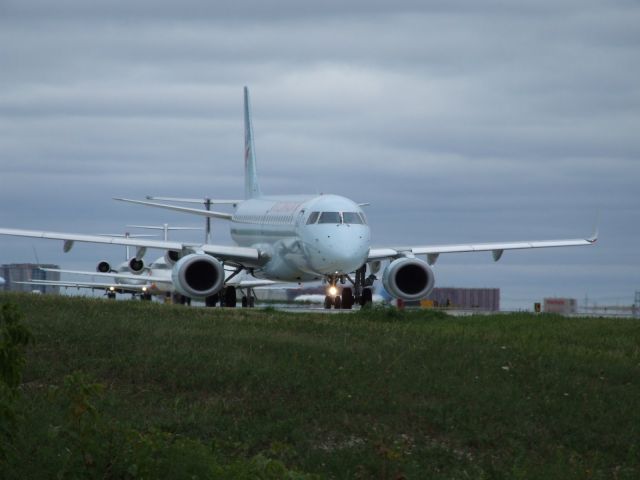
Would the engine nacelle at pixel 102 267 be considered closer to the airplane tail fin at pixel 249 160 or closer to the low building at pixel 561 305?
the airplane tail fin at pixel 249 160

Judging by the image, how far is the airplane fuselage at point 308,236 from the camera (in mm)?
41500

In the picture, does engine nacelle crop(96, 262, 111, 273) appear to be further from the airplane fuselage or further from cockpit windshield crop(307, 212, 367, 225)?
cockpit windshield crop(307, 212, 367, 225)

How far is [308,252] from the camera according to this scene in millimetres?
42750

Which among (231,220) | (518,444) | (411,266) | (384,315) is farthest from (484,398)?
(231,220)

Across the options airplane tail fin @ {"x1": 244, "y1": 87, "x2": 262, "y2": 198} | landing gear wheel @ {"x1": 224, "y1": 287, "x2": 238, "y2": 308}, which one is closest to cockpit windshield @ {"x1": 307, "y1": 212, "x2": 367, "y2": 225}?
landing gear wheel @ {"x1": 224, "y1": 287, "x2": 238, "y2": 308}

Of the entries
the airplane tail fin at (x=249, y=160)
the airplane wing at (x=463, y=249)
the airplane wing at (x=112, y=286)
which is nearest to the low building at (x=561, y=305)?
the airplane wing at (x=463, y=249)

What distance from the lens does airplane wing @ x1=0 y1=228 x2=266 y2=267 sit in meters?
44.6

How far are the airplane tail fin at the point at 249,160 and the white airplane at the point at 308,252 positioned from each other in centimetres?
644

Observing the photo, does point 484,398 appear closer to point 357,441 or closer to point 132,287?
point 357,441

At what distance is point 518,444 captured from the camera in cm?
1923

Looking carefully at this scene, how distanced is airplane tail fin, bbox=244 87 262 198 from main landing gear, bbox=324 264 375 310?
12.9 meters

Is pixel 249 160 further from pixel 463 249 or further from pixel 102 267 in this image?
pixel 102 267

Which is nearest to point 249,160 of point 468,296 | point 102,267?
point 102,267

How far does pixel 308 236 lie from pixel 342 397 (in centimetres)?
2231
